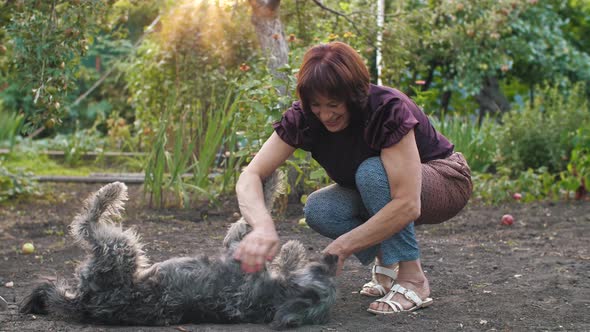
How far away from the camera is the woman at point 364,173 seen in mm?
3115

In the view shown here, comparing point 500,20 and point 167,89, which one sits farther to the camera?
point 500,20

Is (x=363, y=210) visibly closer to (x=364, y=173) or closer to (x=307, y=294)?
(x=364, y=173)

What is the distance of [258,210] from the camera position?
317 centimetres

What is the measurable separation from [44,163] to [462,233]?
5.78 m

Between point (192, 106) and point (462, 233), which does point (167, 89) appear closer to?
point (192, 106)

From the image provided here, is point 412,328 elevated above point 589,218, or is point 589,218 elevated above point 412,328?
point 412,328

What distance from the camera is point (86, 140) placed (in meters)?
10.3

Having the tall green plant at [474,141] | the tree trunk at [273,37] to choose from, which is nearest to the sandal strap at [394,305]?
the tree trunk at [273,37]

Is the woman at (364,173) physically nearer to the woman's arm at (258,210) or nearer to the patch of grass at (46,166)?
the woman's arm at (258,210)

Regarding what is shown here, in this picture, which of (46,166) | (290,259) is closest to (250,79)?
(290,259)

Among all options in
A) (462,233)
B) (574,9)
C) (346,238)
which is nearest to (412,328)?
(346,238)

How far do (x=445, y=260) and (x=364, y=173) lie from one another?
1.48 m

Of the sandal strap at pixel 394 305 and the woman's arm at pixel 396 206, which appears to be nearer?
the woman's arm at pixel 396 206

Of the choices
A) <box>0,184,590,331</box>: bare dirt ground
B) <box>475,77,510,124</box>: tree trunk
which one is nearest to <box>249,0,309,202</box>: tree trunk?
<box>0,184,590,331</box>: bare dirt ground
